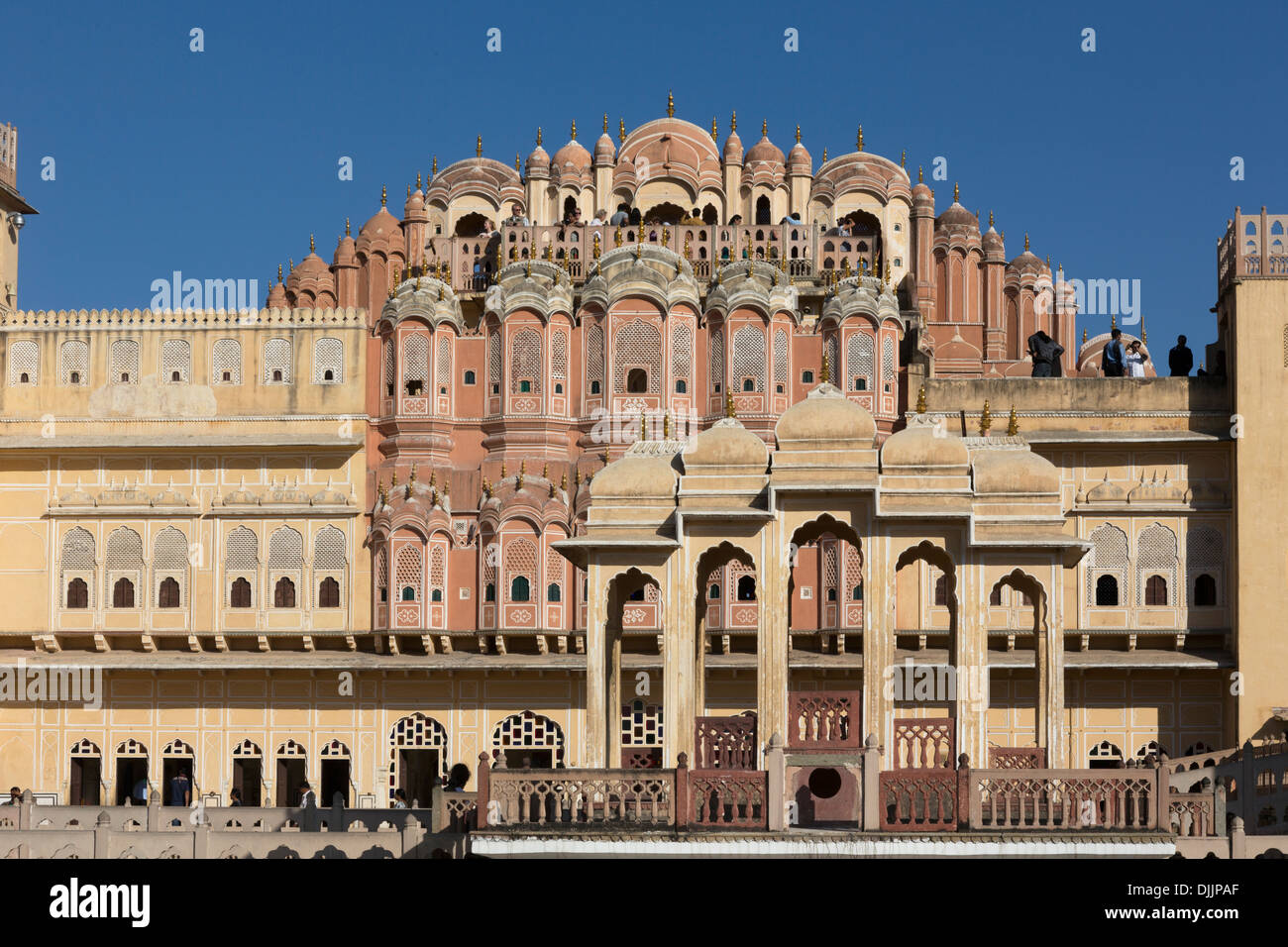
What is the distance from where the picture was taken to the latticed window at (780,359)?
3631 centimetres

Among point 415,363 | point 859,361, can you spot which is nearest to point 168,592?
point 415,363

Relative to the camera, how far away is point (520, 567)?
35438 mm

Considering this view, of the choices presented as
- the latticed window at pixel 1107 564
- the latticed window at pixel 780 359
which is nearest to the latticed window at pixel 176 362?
the latticed window at pixel 780 359

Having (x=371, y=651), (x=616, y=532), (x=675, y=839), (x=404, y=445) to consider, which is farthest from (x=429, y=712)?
(x=675, y=839)

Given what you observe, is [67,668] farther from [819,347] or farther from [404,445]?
[819,347]

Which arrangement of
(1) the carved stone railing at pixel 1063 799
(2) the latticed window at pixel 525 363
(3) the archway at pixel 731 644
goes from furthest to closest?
(2) the latticed window at pixel 525 363 → (3) the archway at pixel 731 644 → (1) the carved stone railing at pixel 1063 799

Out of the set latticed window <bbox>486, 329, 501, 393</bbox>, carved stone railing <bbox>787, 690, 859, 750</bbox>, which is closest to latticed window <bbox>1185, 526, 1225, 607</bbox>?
latticed window <bbox>486, 329, 501, 393</bbox>

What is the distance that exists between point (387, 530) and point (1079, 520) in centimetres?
1215

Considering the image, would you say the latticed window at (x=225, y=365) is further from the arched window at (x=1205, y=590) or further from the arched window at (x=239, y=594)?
the arched window at (x=1205, y=590)

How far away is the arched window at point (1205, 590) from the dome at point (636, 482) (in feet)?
51.0

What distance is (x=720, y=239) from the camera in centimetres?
3922

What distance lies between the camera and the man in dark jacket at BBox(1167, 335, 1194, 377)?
3712 centimetres

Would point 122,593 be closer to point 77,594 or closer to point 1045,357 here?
point 77,594

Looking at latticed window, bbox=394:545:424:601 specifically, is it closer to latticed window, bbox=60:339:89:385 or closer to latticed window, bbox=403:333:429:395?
latticed window, bbox=403:333:429:395
